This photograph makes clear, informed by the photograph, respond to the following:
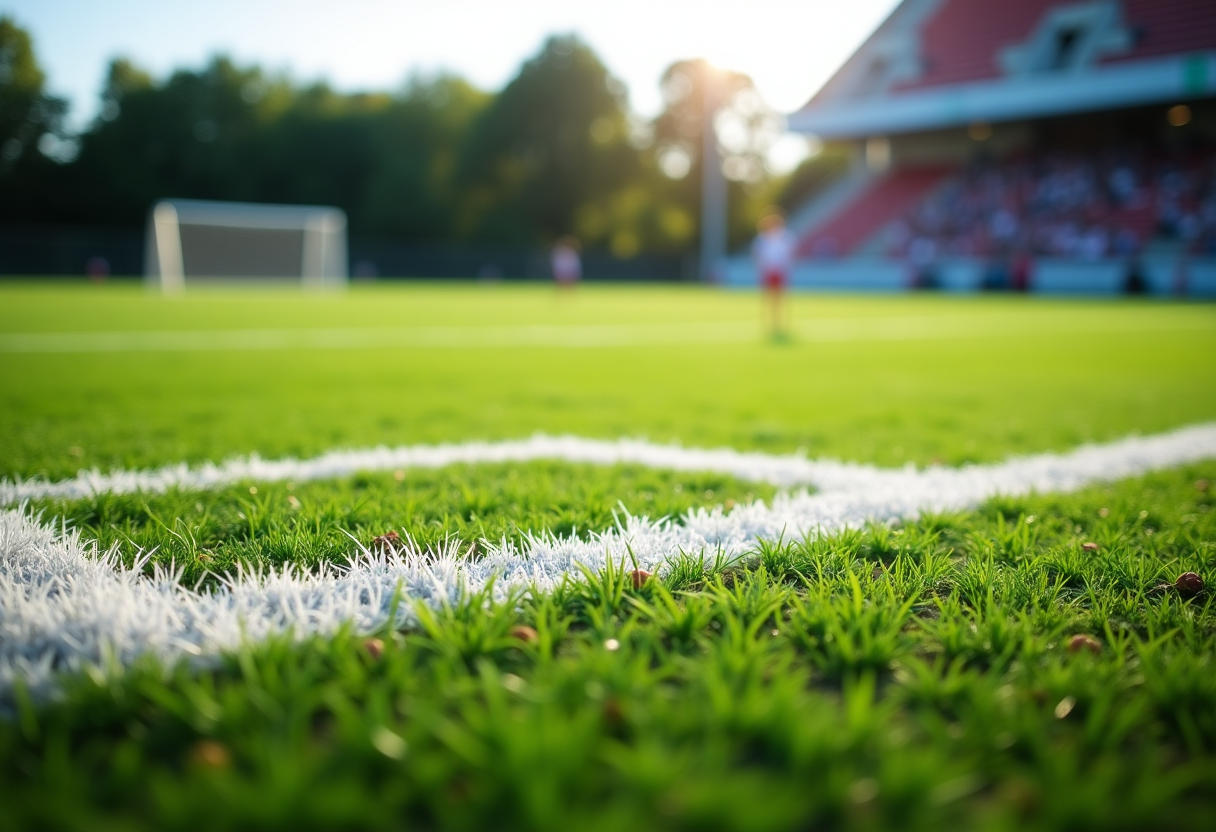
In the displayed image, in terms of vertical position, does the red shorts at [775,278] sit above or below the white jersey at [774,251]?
below

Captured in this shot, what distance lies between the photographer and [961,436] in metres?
4.10

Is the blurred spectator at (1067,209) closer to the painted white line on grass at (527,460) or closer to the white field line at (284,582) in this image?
the painted white line on grass at (527,460)

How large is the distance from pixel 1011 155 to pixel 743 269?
455 inches

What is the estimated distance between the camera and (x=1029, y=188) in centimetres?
3138

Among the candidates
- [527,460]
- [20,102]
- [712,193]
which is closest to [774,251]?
[527,460]

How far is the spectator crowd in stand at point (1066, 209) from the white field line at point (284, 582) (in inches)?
1136

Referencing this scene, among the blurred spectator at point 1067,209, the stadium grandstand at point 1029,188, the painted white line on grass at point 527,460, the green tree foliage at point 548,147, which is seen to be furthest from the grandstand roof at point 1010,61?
the green tree foliage at point 548,147

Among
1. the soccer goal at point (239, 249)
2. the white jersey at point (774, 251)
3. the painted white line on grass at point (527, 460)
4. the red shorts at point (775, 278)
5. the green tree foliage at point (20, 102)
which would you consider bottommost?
the painted white line on grass at point (527, 460)

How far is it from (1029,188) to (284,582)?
34.9 meters

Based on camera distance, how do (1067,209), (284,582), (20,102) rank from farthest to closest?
(1067,209), (20,102), (284,582)

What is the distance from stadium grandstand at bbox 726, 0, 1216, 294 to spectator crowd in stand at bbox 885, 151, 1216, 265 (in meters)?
0.05

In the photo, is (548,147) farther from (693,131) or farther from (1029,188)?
(1029,188)

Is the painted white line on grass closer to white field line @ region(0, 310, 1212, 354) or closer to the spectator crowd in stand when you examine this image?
white field line @ region(0, 310, 1212, 354)

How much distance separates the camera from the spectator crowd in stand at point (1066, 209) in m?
27.0
